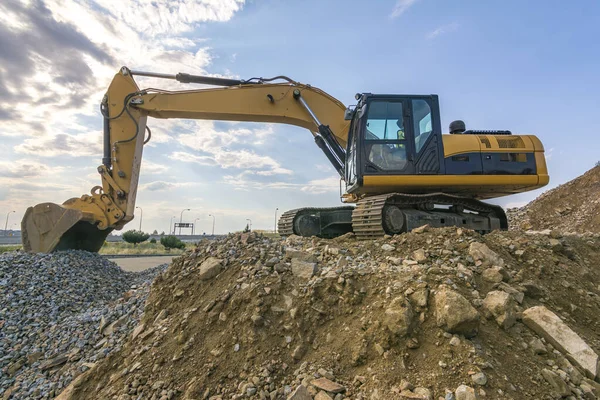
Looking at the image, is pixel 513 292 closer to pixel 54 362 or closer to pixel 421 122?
pixel 421 122

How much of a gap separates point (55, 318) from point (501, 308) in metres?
5.77

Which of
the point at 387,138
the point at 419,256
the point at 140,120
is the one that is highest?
the point at 140,120

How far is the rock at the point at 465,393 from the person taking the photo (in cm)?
213

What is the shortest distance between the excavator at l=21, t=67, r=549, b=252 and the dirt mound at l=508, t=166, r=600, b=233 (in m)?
10.1

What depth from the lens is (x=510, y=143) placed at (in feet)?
21.0

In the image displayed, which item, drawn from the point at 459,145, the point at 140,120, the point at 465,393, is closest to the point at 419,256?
A: the point at 465,393

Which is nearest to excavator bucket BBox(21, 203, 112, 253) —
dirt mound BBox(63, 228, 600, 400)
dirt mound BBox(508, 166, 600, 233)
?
dirt mound BBox(63, 228, 600, 400)

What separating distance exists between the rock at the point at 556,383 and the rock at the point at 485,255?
141cm

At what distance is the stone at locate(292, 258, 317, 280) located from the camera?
3.60m

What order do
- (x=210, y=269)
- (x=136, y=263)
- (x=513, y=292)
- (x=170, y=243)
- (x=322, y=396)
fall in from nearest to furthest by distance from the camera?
(x=322, y=396)
(x=513, y=292)
(x=210, y=269)
(x=136, y=263)
(x=170, y=243)

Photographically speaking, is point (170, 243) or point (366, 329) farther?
point (170, 243)

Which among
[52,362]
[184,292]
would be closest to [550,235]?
[184,292]

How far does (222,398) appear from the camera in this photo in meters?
2.57

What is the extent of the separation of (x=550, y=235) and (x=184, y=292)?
17.2 ft
